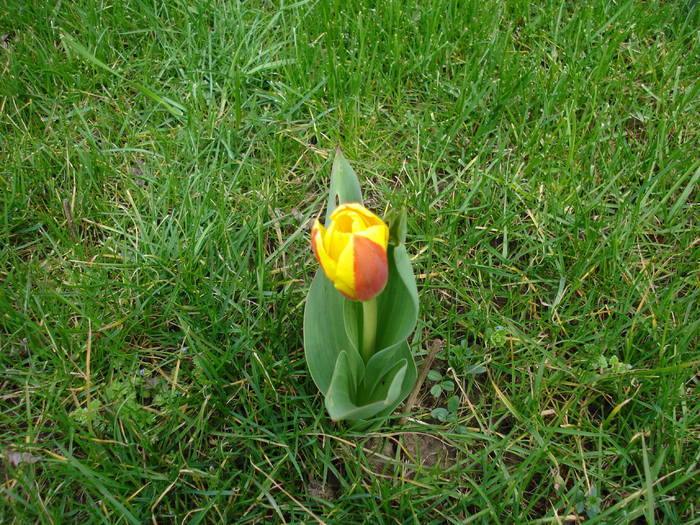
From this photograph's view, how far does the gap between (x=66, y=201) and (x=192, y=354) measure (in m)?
0.69

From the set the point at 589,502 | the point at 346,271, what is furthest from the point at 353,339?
the point at 589,502

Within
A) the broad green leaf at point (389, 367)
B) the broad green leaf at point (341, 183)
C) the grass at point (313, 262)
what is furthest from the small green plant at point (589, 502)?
the broad green leaf at point (341, 183)

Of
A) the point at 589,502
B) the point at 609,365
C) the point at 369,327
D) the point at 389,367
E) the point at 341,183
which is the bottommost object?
the point at 589,502

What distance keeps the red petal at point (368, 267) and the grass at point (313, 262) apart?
1.53 ft

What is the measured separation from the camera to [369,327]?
3.86 ft

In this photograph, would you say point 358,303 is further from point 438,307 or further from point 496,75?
point 496,75

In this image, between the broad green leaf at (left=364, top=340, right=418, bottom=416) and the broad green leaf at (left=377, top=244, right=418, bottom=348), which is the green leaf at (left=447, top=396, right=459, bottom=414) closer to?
the broad green leaf at (left=364, top=340, right=418, bottom=416)

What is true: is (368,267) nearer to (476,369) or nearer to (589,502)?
(476,369)

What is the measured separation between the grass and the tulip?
1.60 ft

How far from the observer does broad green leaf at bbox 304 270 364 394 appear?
123cm

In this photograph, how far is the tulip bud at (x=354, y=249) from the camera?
0.93 m

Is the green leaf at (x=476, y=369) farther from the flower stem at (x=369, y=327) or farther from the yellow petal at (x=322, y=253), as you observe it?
the yellow petal at (x=322, y=253)

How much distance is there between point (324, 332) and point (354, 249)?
0.39 meters

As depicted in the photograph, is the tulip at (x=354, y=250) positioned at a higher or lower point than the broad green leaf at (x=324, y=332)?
higher
